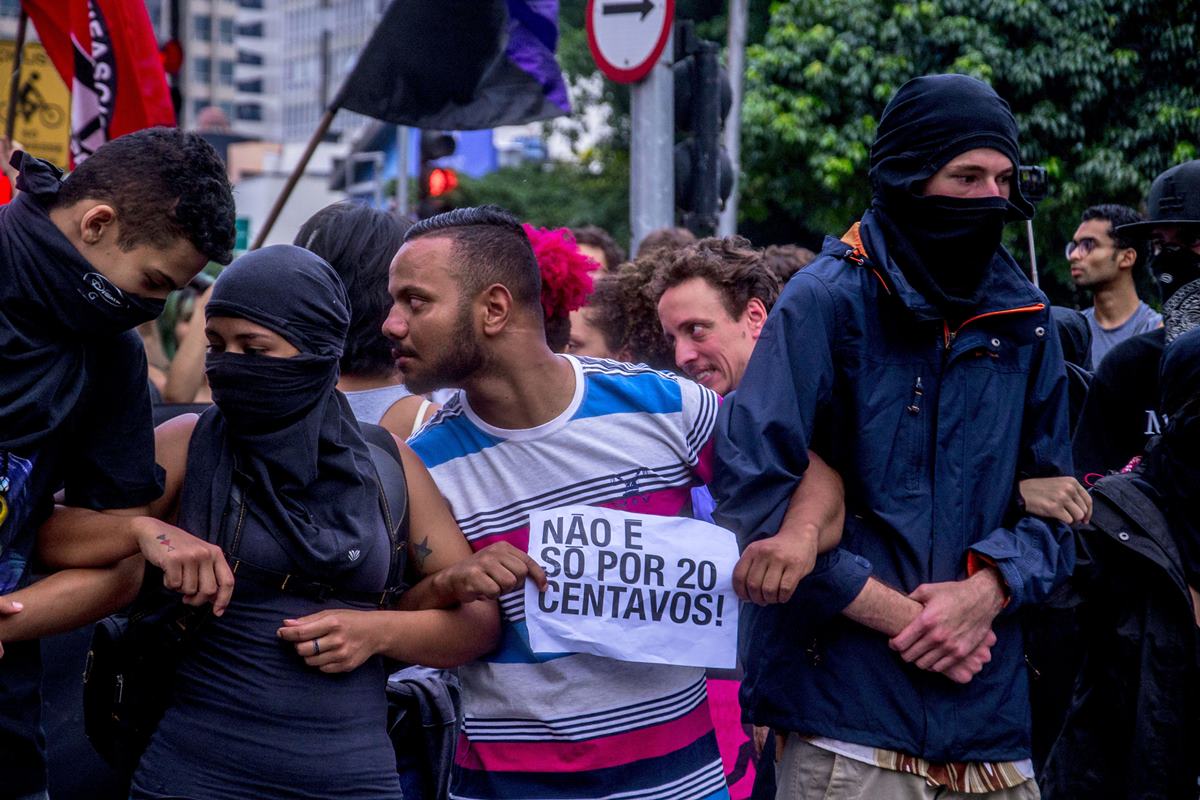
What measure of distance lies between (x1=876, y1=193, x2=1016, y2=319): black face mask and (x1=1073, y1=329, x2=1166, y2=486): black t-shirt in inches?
72.8

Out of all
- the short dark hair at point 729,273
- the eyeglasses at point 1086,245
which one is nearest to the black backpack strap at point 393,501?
the short dark hair at point 729,273

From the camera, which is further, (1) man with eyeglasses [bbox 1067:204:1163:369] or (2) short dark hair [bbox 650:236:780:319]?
(1) man with eyeglasses [bbox 1067:204:1163:369]

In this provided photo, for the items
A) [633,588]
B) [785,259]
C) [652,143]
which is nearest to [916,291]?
[633,588]

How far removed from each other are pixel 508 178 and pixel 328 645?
40997 millimetres

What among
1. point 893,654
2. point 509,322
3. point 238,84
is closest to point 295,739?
point 509,322

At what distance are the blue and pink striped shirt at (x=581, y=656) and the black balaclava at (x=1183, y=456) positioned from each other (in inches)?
60.1

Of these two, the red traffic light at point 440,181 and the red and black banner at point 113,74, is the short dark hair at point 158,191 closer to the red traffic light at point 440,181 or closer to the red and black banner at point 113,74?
the red and black banner at point 113,74

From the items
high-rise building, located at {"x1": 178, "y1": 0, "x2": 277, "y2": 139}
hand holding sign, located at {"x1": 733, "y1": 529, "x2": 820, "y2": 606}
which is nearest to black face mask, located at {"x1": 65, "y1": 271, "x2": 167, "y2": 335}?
hand holding sign, located at {"x1": 733, "y1": 529, "x2": 820, "y2": 606}

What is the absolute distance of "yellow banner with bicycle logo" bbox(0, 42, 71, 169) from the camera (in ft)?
28.2

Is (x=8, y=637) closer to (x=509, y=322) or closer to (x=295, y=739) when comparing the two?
(x=295, y=739)

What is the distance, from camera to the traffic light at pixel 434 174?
17000 millimetres

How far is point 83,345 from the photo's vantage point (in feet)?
9.55

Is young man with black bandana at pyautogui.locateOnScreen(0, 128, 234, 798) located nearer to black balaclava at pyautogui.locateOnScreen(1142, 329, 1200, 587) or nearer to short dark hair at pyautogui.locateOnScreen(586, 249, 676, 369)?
short dark hair at pyautogui.locateOnScreen(586, 249, 676, 369)

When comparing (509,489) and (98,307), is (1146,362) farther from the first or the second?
(98,307)
